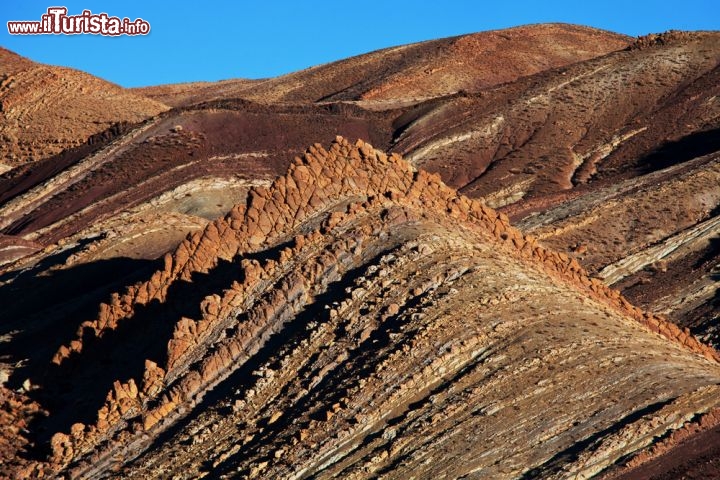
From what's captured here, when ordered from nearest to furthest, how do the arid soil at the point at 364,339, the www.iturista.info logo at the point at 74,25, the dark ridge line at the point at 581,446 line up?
1. the dark ridge line at the point at 581,446
2. the arid soil at the point at 364,339
3. the www.iturista.info logo at the point at 74,25

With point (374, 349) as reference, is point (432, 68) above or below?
above

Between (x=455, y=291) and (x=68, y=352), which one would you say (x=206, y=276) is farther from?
(x=455, y=291)

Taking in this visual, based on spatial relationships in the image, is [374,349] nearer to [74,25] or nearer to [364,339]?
[364,339]

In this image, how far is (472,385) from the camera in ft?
72.4

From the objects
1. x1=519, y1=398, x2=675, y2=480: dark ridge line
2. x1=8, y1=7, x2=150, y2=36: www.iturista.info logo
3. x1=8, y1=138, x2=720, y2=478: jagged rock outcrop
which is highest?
x1=8, y1=7, x2=150, y2=36: www.iturista.info logo

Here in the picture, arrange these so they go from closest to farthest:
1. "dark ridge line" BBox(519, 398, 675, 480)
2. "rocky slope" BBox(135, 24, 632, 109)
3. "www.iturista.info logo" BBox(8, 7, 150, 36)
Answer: "dark ridge line" BBox(519, 398, 675, 480) → "www.iturista.info logo" BBox(8, 7, 150, 36) → "rocky slope" BBox(135, 24, 632, 109)

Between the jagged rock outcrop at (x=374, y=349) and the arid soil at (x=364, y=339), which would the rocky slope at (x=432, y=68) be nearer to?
the arid soil at (x=364, y=339)

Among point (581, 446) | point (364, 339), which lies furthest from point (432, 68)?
point (581, 446)

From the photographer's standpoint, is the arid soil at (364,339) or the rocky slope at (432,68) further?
the rocky slope at (432,68)

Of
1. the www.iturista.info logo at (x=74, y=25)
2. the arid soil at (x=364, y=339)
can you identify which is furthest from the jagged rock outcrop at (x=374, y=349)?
the www.iturista.info logo at (x=74, y=25)

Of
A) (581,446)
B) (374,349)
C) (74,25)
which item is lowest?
(581,446)

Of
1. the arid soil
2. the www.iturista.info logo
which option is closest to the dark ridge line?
the arid soil

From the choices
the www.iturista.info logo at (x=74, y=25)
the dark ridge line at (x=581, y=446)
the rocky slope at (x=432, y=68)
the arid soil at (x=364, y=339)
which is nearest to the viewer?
the dark ridge line at (x=581, y=446)

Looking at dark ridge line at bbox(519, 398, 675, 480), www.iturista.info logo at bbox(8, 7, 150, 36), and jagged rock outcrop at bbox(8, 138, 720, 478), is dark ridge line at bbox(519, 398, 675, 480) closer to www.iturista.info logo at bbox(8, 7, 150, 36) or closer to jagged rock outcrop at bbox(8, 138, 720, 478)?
jagged rock outcrop at bbox(8, 138, 720, 478)
